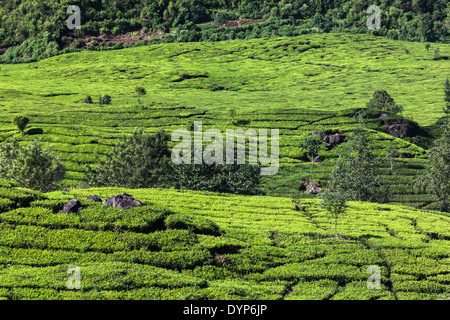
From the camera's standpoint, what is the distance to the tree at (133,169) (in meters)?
90.6

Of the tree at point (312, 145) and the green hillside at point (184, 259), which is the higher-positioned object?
the green hillside at point (184, 259)

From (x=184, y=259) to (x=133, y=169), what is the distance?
2336 inches

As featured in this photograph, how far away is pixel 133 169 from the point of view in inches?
3612

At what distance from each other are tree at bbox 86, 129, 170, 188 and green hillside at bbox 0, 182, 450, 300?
4401cm

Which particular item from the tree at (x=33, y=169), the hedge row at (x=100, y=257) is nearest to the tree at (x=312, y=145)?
the tree at (x=33, y=169)

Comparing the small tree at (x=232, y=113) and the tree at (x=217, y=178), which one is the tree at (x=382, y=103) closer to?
the small tree at (x=232, y=113)

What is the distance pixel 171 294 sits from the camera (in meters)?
28.5

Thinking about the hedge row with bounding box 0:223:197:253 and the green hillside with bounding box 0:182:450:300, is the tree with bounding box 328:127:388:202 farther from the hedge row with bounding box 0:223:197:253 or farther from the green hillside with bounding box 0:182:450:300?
the hedge row with bounding box 0:223:197:253

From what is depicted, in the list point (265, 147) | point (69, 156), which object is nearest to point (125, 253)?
point (69, 156)

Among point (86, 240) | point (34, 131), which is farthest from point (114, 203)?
point (34, 131)

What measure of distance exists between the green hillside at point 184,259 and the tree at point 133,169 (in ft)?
144

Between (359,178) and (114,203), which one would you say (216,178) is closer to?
(359,178)

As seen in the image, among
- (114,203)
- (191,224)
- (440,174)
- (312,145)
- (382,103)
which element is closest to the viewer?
(191,224)
